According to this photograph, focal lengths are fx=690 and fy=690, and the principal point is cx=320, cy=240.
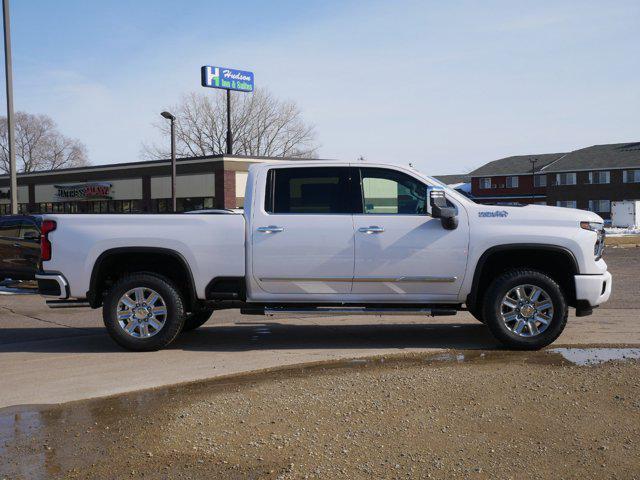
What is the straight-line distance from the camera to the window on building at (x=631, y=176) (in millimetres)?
65162

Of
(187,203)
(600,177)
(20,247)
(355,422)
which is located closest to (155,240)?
(355,422)

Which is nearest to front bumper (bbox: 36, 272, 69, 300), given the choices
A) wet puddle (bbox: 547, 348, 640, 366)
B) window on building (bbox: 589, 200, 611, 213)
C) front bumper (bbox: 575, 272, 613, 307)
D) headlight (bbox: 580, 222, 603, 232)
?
wet puddle (bbox: 547, 348, 640, 366)

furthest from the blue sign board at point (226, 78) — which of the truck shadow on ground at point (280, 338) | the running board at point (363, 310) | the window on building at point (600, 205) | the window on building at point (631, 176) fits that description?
the running board at point (363, 310)

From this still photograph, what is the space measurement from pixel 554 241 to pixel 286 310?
2989 mm

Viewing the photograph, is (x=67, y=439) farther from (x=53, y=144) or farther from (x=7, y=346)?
(x=53, y=144)

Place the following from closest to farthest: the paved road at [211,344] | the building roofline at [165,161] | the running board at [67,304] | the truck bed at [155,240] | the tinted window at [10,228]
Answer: the paved road at [211,344], the truck bed at [155,240], the running board at [67,304], the tinted window at [10,228], the building roofline at [165,161]

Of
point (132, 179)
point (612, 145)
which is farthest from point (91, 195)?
point (612, 145)

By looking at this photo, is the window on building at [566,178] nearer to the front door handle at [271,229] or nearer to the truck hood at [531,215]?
the truck hood at [531,215]

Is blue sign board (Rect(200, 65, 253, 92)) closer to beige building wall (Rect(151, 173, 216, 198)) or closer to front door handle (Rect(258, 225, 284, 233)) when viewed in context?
beige building wall (Rect(151, 173, 216, 198))

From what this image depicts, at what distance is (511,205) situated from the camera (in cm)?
774

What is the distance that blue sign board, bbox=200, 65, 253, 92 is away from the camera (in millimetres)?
47594

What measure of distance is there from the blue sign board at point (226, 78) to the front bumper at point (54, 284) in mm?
41498

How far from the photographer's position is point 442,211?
290 inches

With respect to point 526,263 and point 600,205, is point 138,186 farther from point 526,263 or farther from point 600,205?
point 600,205
